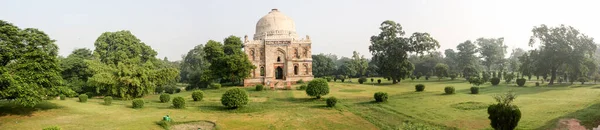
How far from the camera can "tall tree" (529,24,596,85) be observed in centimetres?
4031

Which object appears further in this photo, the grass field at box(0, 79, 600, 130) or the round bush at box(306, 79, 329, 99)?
the round bush at box(306, 79, 329, 99)

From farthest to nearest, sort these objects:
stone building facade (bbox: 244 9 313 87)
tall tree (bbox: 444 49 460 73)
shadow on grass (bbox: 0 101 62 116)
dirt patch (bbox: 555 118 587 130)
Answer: tall tree (bbox: 444 49 460 73), stone building facade (bbox: 244 9 313 87), shadow on grass (bbox: 0 101 62 116), dirt patch (bbox: 555 118 587 130)

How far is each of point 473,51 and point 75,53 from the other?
66.5 metres

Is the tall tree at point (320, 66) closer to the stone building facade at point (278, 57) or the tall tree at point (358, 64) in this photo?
the tall tree at point (358, 64)

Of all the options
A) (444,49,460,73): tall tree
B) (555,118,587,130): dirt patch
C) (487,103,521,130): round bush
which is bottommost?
(555,118,587,130): dirt patch

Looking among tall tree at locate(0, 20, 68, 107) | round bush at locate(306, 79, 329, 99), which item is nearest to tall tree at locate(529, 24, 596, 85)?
round bush at locate(306, 79, 329, 99)

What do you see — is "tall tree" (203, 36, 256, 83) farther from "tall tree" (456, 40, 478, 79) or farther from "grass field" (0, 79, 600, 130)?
"tall tree" (456, 40, 478, 79)

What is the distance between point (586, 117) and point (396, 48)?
94.5 feet

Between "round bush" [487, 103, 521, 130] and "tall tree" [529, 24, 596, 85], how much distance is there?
103ft

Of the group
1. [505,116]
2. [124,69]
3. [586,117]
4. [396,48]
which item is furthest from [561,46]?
[124,69]

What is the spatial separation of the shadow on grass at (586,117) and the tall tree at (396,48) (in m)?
26.6

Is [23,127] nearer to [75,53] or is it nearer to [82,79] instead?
[82,79]

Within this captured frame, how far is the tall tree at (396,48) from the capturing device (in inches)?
1876

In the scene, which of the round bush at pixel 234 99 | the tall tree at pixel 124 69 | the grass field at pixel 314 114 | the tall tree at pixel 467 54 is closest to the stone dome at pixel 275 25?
the tall tree at pixel 124 69
